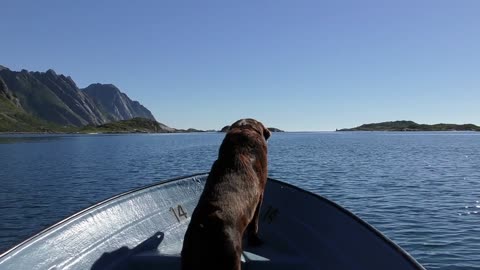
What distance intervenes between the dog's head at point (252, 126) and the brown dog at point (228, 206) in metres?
0.41

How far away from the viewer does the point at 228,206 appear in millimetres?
6430

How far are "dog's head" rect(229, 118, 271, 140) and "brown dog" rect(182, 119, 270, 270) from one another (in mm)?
408

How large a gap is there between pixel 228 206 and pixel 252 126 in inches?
149

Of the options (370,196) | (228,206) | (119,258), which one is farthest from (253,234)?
(370,196)

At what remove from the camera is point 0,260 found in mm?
5594

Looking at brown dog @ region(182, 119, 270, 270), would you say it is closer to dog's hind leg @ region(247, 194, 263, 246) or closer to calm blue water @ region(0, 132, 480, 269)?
dog's hind leg @ region(247, 194, 263, 246)

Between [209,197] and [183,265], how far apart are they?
1.11 meters

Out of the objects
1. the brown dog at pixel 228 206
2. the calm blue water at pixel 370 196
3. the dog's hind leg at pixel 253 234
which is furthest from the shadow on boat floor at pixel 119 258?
the calm blue water at pixel 370 196

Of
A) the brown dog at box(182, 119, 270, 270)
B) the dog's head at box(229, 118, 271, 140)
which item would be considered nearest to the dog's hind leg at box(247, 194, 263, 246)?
the brown dog at box(182, 119, 270, 270)

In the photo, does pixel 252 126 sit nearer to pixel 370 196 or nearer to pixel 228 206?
pixel 228 206

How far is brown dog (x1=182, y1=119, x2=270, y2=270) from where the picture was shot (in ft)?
19.1

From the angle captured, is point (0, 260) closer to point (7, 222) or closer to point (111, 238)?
point (111, 238)

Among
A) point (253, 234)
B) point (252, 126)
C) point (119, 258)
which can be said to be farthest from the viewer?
point (252, 126)

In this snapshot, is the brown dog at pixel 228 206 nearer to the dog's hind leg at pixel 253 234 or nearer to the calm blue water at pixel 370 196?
the dog's hind leg at pixel 253 234
